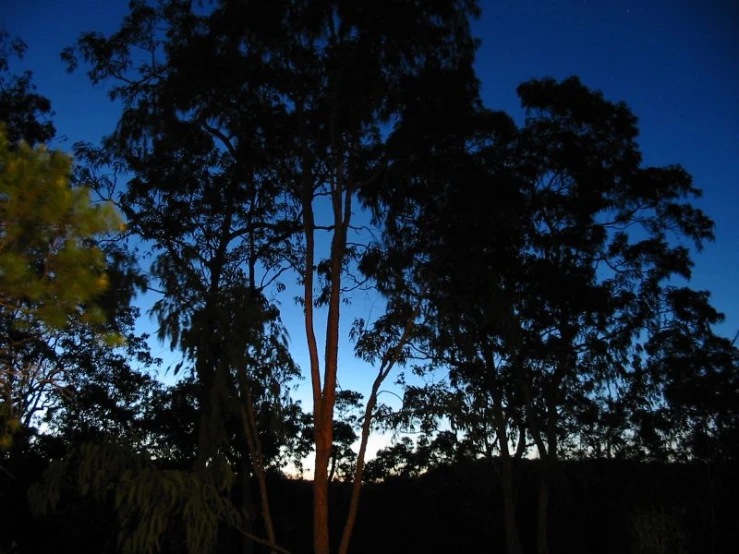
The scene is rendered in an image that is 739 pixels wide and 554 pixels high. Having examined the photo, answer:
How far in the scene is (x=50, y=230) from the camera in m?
4.16

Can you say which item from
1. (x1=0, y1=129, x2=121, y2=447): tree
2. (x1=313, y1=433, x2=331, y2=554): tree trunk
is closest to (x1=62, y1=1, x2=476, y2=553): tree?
(x1=313, y1=433, x2=331, y2=554): tree trunk

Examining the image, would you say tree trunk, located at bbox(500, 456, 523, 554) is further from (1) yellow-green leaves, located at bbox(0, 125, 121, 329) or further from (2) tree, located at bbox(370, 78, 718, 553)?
(1) yellow-green leaves, located at bbox(0, 125, 121, 329)

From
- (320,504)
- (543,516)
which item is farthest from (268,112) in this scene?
(543,516)

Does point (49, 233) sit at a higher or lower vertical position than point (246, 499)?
higher

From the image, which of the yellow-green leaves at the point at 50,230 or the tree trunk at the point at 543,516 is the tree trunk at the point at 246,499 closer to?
the tree trunk at the point at 543,516

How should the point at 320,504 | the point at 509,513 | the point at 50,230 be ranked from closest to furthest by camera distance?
the point at 50,230
the point at 320,504
the point at 509,513

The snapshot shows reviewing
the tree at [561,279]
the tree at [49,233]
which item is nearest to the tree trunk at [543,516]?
the tree at [561,279]

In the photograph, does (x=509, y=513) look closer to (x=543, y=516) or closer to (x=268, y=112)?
(x=543, y=516)

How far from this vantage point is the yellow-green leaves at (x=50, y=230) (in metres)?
A: 4.00

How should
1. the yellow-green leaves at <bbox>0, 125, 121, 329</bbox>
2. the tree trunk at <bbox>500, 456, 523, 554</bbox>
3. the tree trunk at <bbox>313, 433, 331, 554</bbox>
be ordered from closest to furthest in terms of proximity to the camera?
the yellow-green leaves at <bbox>0, 125, 121, 329</bbox> → the tree trunk at <bbox>313, 433, 331, 554</bbox> → the tree trunk at <bbox>500, 456, 523, 554</bbox>

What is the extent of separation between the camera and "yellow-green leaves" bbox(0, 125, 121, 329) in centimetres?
400

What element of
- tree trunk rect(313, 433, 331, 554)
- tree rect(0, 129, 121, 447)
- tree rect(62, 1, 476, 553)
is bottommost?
tree trunk rect(313, 433, 331, 554)

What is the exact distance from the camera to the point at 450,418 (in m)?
9.04

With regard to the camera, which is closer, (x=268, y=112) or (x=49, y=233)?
(x=49, y=233)
